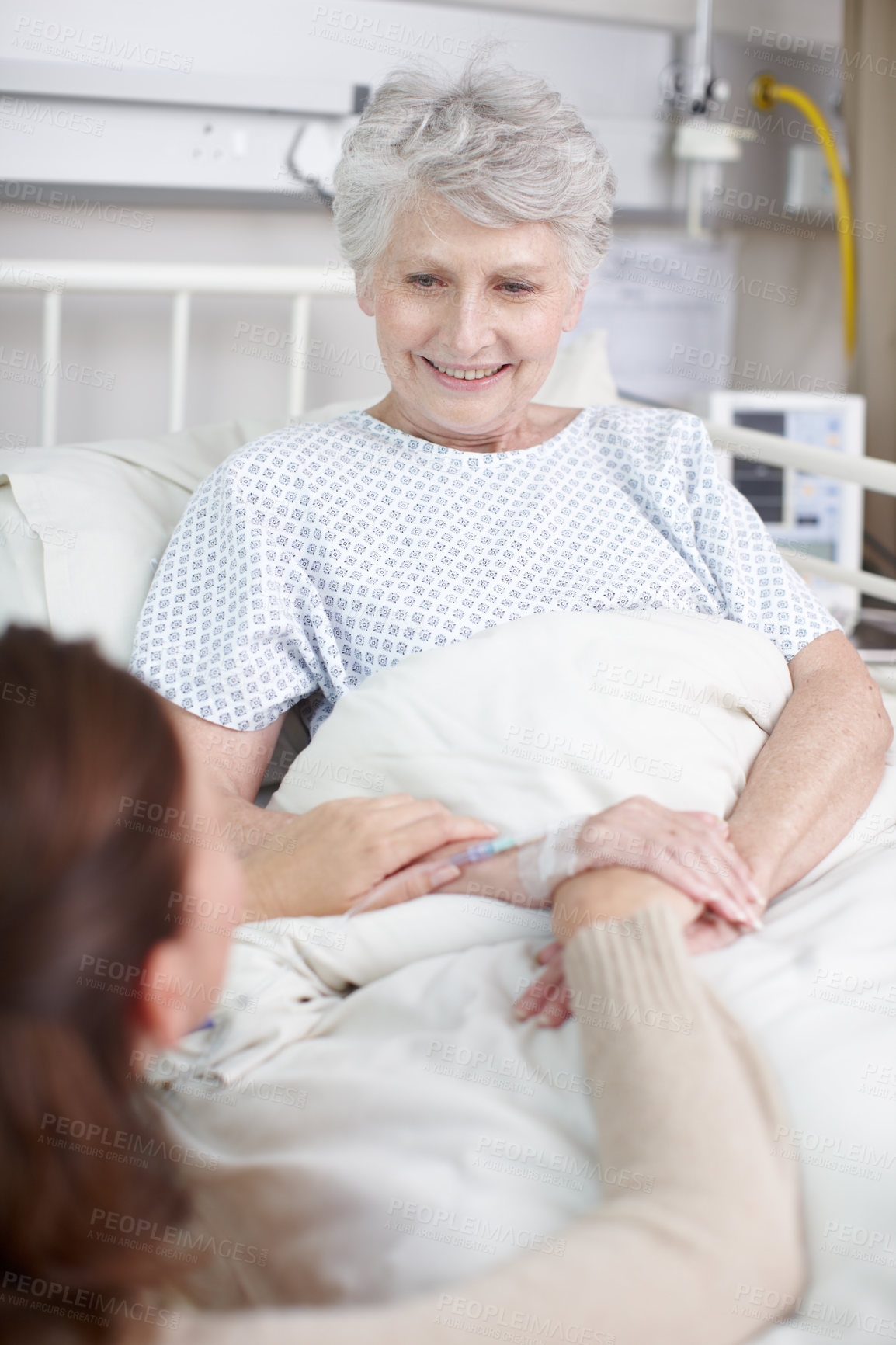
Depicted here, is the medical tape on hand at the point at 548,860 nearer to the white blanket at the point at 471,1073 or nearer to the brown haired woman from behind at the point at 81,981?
the white blanket at the point at 471,1073

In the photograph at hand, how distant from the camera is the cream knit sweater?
0.56 meters

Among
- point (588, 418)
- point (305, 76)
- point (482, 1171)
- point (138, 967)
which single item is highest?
point (305, 76)

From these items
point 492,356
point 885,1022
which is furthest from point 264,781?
point 885,1022

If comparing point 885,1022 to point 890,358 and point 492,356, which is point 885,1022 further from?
point 890,358

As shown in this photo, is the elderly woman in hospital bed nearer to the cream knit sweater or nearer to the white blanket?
the white blanket

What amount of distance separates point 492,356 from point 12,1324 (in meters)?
1.04

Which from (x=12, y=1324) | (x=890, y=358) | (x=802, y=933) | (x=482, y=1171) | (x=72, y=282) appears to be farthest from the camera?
(x=890, y=358)

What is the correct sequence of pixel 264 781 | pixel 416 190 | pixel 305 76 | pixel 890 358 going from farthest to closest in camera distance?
pixel 890 358, pixel 305 76, pixel 264 781, pixel 416 190

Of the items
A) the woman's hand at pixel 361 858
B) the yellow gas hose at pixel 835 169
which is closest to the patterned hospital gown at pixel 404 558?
the woman's hand at pixel 361 858

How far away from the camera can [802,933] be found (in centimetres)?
91

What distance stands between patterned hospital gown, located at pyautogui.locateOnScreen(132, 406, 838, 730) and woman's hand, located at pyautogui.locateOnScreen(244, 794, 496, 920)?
0.23 m

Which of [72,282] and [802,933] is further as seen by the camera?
[72,282]

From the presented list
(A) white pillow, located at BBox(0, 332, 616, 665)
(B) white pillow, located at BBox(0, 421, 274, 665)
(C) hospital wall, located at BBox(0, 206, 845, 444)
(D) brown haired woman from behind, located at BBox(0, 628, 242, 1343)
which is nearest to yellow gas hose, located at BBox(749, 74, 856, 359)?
(C) hospital wall, located at BBox(0, 206, 845, 444)

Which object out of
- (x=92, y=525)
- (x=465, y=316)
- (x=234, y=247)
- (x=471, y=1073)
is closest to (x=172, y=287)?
(x=234, y=247)
